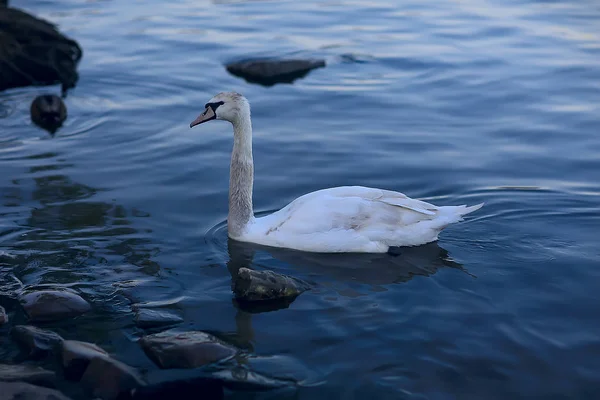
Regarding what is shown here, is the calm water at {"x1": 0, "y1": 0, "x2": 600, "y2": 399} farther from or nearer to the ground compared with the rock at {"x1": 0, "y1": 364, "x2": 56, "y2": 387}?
farther from the ground

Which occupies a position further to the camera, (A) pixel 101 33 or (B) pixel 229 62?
(A) pixel 101 33

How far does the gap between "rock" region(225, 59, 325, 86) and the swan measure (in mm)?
7489

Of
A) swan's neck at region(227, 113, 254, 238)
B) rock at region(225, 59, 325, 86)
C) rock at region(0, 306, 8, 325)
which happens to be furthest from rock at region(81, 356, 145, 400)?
rock at region(225, 59, 325, 86)

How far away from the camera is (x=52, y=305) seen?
7656 mm

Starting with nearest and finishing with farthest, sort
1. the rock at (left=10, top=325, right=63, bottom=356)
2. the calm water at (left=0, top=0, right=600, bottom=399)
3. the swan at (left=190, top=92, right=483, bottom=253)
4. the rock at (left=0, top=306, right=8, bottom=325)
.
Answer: the rock at (left=10, top=325, right=63, bottom=356) < the calm water at (left=0, top=0, right=600, bottom=399) < the rock at (left=0, top=306, right=8, bottom=325) < the swan at (left=190, top=92, right=483, bottom=253)

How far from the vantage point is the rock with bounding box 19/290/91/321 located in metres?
7.60

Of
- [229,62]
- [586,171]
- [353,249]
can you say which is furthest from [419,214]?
[229,62]

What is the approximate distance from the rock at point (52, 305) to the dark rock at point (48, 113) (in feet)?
21.4

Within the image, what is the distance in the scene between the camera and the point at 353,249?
9102 millimetres

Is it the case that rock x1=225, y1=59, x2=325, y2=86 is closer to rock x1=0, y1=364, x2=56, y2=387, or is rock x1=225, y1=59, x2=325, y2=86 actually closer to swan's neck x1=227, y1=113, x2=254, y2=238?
swan's neck x1=227, y1=113, x2=254, y2=238

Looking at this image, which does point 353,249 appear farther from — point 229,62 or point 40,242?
point 229,62

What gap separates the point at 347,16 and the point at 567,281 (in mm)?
14292

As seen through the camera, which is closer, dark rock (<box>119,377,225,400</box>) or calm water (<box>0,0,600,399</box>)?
dark rock (<box>119,377,225,400</box>)

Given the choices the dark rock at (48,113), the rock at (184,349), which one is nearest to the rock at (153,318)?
the rock at (184,349)
